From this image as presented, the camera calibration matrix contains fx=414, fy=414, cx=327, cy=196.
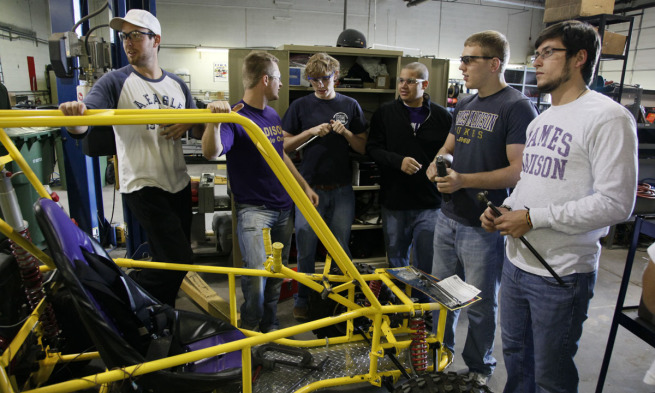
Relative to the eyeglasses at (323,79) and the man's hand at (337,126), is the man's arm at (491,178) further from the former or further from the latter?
the eyeglasses at (323,79)

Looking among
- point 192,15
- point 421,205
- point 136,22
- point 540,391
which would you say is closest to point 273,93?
point 136,22

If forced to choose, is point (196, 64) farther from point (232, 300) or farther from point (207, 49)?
point (232, 300)

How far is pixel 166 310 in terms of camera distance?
74.1 inches

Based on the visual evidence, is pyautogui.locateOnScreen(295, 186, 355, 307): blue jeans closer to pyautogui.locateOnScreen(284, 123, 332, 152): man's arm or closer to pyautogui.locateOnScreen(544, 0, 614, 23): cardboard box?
pyautogui.locateOnScreen(284, 123, 332, 152): man's arm

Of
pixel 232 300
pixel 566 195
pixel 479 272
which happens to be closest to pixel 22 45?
pixel 232 300

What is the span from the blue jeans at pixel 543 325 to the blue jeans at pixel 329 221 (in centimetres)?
143

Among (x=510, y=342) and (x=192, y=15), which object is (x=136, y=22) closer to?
(x=510, y=342)

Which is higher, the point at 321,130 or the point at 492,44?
the point at 492,44

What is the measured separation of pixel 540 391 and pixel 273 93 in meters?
2.13

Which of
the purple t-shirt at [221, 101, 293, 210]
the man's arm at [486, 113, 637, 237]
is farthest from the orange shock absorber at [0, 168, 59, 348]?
the man's arm at [486, 113, 637, 237]

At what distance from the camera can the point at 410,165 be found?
2.72m

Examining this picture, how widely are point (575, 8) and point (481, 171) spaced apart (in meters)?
3.58

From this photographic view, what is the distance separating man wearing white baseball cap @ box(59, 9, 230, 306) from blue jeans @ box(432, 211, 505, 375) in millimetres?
1628

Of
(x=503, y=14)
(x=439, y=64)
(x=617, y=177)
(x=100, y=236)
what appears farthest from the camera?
(x=503, y=14)
